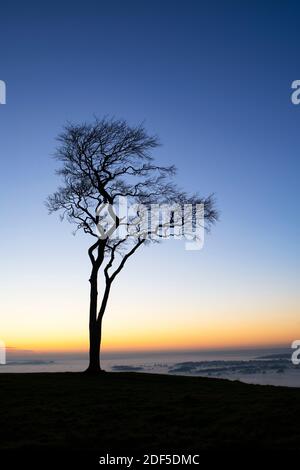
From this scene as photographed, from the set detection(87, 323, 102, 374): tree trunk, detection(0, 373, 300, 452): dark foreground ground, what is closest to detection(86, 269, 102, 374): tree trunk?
detection(87, 323, 102, 374): tree trunk

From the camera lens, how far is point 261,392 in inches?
810

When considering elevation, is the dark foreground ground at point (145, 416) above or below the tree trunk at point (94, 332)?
below

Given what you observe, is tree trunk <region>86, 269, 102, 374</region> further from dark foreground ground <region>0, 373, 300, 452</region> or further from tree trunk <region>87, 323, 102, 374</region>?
dark foreground ground <region>0, 373, 300, 452</region>

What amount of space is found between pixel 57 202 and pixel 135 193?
202 inches

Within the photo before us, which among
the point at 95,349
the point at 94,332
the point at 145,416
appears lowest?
the point at 145,416

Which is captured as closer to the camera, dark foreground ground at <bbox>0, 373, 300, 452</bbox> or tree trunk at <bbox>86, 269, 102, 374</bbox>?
dark foreground ground at <bbox>0, 373, 300, 452</bbox>

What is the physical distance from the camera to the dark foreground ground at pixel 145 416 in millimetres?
12273

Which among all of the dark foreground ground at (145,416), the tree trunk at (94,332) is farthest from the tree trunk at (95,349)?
the dark foreground ground at (145,416)

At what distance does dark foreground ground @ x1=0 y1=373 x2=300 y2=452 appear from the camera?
40.3 feet

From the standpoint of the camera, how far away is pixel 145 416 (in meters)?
15.5

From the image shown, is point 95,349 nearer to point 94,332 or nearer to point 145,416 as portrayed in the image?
point 94,332

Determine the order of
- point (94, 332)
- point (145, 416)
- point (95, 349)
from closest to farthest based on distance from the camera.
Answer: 1. point (145, 416)
2. point (95, 349)
3. point (94, 332)

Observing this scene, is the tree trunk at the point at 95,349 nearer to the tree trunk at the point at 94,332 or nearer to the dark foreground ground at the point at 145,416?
the tree trunk at the point at 94,332

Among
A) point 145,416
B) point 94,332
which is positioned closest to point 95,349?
point 94,332
